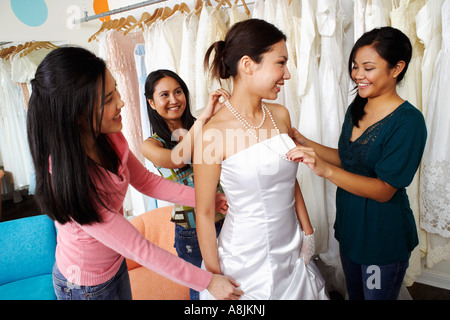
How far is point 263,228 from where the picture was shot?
1.07 m

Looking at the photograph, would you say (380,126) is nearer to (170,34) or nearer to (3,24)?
(170,34)

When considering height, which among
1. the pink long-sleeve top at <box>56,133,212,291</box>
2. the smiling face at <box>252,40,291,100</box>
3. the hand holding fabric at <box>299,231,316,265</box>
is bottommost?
the hand holding fabric at <box>299,231,316,265</box>

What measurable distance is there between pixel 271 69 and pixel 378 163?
0.50 meters

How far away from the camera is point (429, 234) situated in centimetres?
183

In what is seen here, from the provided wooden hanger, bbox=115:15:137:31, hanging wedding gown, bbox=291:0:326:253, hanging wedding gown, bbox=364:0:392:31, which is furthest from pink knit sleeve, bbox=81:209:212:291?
wooden hanger, bbox=115:15:137:31

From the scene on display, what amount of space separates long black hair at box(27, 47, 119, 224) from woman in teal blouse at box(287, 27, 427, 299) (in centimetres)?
62

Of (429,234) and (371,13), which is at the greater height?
(371,13)

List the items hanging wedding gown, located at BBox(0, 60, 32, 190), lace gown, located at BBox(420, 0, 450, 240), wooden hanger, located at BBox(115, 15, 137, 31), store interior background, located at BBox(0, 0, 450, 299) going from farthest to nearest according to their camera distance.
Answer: wooden hanger, located at BBox(115, 15, 137, 31) < hanging wedding gown, located at BBox(0, 60, 32, 190) < store interior background, located at BBox(0, 0, 450, 299) < lace gown, located at BBox(420, 0, 450, 240)

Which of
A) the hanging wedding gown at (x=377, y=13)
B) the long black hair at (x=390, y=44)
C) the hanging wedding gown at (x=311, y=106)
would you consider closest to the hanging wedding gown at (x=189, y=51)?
the hanging wedding gown at (x=311, y=106)

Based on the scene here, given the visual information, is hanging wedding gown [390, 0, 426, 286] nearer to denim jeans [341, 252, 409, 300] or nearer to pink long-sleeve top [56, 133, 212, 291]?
denim jeans [341, 252, 409, 300]

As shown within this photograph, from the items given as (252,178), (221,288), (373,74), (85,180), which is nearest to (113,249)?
(85,180)

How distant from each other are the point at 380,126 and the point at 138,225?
1.63 m

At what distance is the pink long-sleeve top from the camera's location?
850mm

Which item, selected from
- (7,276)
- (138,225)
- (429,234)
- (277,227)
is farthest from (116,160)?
(429,234)
